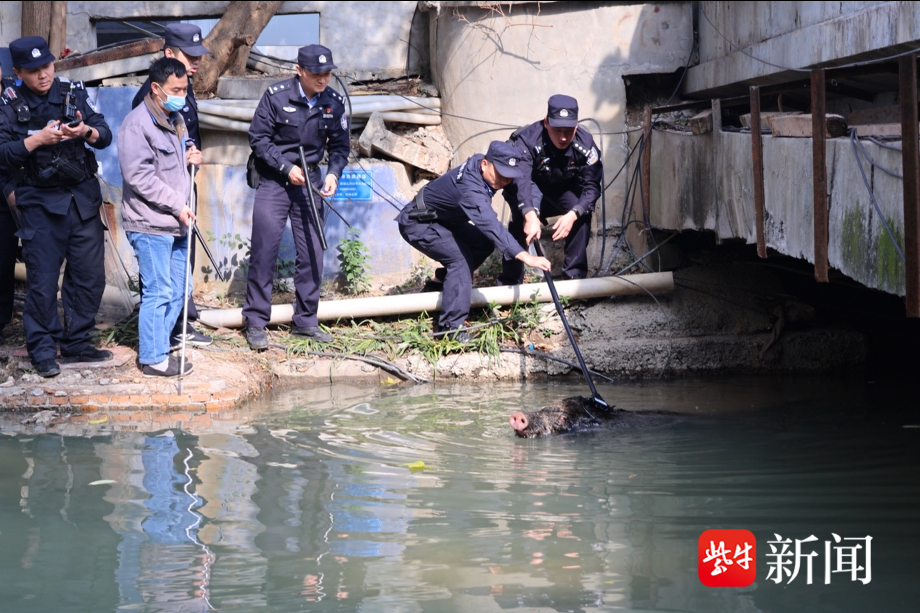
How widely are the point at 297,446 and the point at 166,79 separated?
8.06 feet

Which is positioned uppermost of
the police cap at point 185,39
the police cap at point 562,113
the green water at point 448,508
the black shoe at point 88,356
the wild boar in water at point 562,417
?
the police cap at point 185,39

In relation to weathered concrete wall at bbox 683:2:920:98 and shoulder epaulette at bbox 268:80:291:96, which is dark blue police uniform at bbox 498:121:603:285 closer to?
weathered concrete wall at bbox 683:2:920:98

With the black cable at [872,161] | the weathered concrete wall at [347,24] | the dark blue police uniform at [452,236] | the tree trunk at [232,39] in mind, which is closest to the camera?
the black cable at [872,161]

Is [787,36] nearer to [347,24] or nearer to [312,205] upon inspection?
[312,205]

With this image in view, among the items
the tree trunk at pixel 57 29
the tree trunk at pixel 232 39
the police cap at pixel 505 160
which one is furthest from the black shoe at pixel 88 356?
the tree trunk at pixel 57 29

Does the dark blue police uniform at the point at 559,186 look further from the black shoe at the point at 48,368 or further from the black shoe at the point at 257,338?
the black shoe at the point at 48,368

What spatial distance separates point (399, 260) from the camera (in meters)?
8.38

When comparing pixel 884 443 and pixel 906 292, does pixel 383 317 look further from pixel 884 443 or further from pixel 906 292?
pixel 906 292

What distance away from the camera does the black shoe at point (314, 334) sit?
716cm

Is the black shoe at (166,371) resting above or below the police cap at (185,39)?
below

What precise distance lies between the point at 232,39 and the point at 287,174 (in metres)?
2.59

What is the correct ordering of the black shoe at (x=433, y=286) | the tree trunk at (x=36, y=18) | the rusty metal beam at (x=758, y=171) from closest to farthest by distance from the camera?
the rusty metal beam at (x=758, y=171) → the black shoe at (x=433, y=286) → the tree trunk at (x=36, y=18)

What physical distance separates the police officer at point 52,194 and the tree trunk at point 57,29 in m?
3.22

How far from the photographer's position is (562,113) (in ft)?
23.1
